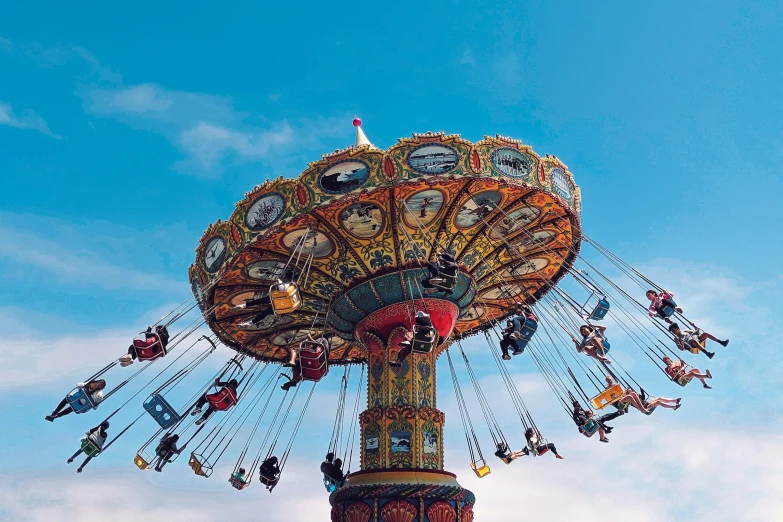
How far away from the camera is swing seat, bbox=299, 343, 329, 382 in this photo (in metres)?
12.2

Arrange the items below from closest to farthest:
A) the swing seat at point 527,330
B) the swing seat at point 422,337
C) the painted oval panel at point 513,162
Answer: the swing seat at point 422,337 < the painted oval panel at point 513,162 < the swing seat at point 527,330

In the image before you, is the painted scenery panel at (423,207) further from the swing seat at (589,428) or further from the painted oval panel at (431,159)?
the swing seat at (589,428)

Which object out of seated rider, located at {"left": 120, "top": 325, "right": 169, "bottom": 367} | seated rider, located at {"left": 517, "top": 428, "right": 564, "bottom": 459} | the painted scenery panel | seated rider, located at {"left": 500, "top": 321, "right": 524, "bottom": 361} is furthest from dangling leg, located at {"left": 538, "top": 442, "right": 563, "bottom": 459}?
seated rider, located at {"left": 120, "top": 325, "right": 169, "bottom": 367}

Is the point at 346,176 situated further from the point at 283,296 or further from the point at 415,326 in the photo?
the point at 415,326

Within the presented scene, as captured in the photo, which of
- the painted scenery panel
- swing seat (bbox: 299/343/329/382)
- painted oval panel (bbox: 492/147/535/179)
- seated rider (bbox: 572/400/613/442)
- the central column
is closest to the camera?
swing seat (bbox: 299/343/329/382)

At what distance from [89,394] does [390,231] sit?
617 cm

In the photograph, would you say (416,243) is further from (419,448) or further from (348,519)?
(348,519)

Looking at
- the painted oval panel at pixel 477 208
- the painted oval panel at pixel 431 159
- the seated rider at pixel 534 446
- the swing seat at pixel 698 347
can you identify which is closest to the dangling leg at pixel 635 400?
the swing seat at pixel 698 347

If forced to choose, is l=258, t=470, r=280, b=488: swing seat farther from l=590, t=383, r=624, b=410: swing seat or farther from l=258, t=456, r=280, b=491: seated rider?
l=590, t=383, r=624, b=410: swing seat

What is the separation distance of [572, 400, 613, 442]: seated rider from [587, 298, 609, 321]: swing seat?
204 cm

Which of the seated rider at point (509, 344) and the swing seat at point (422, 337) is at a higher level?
the seated rider at point (509, 344)

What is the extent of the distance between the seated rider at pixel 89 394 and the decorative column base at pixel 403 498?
477 centimetres

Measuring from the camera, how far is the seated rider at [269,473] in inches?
635

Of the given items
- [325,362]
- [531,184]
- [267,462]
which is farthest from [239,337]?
[531,184]
